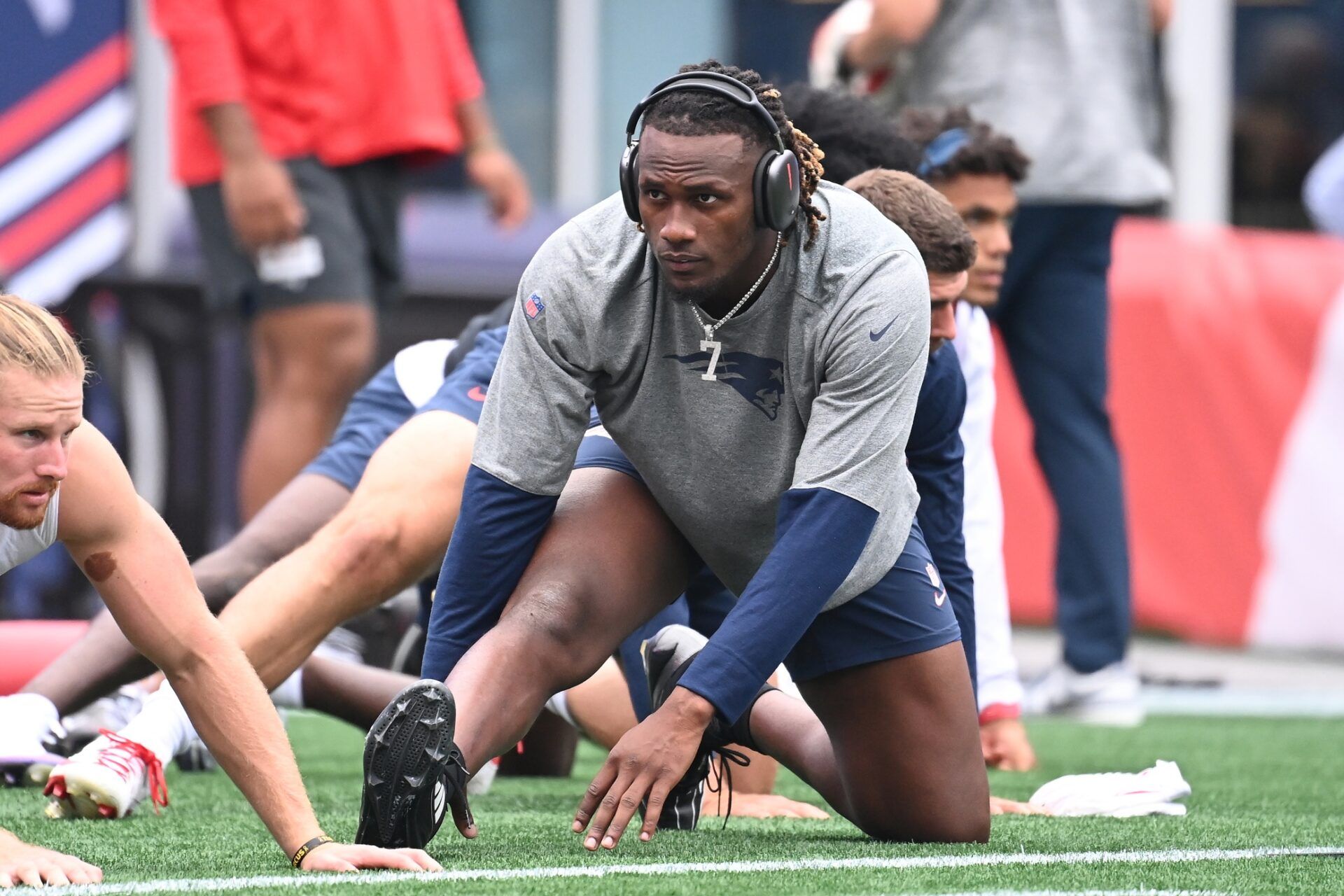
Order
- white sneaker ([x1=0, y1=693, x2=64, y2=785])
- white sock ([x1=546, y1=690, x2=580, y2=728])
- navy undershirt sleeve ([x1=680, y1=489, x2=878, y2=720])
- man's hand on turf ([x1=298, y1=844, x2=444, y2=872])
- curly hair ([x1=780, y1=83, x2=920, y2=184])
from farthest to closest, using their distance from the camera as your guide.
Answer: white sock ([x1=546, y1=690, x2=580, y2=728]), curly hair ([x1=780, y1=83, x2=920, y2=184]), white sneaker ([x1=0, y1=693, x2=64, y2=785]), navy undershirt sleeve ([x1=680, y1=489, x2=878, y2=720]), man's hand on turf ([x1=298, y1=844, x2=444, y2=872])

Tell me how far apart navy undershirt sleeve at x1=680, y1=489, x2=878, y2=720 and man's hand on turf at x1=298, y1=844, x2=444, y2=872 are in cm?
41

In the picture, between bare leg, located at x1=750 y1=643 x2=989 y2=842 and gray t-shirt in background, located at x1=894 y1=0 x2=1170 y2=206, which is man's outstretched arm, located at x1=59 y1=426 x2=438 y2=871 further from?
gray t-shirt in background, located at x1=894 y1=0 x2=1170 y2=206

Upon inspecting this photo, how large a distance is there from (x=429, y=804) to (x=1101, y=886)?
0.82 metres

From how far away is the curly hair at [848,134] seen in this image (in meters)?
4.00

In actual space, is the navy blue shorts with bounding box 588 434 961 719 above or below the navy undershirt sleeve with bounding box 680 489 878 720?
below

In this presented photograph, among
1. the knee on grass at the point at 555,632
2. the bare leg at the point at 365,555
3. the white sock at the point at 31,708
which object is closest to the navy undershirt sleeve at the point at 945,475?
the knee on grass at the point at 555,632

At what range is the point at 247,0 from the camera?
17.7 feet

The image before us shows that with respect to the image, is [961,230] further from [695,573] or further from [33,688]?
[33,688]

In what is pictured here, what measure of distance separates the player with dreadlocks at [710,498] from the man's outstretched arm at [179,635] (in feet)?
0.37

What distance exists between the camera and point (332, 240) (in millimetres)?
5293

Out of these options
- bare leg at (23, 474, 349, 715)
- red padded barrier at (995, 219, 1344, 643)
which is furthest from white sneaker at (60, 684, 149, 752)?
red padded barrier at (995, 219, 1344, 643)

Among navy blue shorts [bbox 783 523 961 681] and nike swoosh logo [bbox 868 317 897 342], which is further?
navy blue shorts [bbox 783 523 961 681]

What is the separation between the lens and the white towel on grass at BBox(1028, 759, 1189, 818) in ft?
11.6

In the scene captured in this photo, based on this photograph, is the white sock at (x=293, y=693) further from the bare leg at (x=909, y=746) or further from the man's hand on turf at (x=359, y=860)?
the man's hand on turf at (x=359, y=860)
